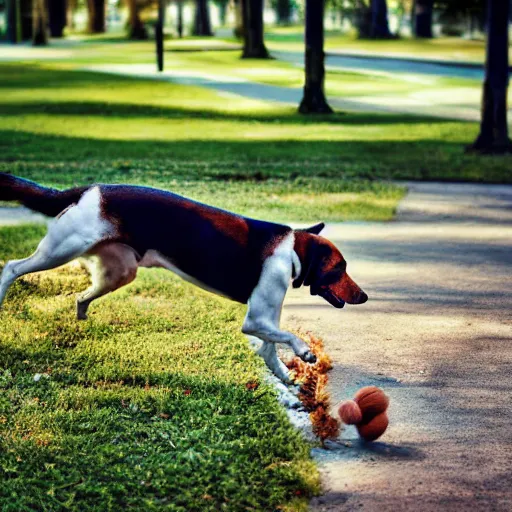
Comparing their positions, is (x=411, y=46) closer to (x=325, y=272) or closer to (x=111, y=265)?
(x=111, y=265)

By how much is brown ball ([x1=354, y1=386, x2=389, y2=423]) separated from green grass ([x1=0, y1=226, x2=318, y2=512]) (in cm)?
32

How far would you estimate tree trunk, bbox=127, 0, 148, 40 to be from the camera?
54.1 metres

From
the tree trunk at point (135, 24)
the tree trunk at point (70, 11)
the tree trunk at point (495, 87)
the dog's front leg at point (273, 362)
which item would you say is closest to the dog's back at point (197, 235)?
the dog's front leg at point (273, 362)

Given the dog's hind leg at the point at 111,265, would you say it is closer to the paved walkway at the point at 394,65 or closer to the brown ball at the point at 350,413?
the brown ball at the point at 350,413

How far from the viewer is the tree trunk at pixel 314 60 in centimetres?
2092

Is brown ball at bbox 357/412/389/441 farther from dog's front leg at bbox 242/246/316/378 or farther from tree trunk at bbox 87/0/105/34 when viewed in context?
tree trunk at bbox 87/0/105/34

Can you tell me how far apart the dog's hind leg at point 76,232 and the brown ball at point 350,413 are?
150 centimetres

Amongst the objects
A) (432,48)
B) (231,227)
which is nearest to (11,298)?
(231,227)

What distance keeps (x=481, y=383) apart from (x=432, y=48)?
4204 cm

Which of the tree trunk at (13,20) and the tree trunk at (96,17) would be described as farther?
the tree trunk at (96,17)

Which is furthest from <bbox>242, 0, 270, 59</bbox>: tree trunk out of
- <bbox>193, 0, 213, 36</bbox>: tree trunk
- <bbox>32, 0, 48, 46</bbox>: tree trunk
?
<bbox>193, 0, 213, 36</bbox>: tree trunk

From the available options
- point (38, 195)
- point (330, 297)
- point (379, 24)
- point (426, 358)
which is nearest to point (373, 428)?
point (330, 297)

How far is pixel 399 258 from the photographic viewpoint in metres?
8.73

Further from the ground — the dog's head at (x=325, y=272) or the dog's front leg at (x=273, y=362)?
the dog's head at (x=325, y=272)
